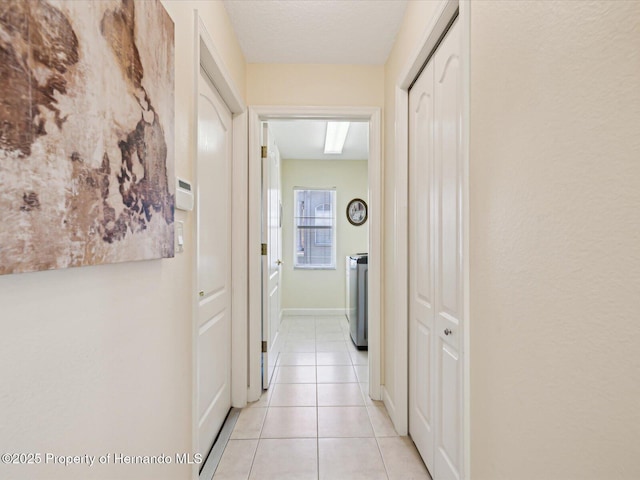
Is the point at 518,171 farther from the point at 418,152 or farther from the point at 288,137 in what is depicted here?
the point at 288,137

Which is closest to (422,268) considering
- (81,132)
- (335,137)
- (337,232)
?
(81,132)

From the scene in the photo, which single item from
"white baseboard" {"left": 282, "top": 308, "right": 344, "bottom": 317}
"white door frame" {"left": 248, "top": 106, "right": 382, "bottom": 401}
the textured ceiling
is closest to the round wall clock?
"white baseboard" {"left": 282, "top": 308, "right": 344, "bottom": 317}

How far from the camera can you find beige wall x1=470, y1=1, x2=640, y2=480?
594 millimetres

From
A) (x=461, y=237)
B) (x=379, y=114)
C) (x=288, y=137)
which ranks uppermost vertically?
(x=288, y=137)

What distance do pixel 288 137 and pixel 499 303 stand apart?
3.70 m

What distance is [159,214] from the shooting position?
1.07 m

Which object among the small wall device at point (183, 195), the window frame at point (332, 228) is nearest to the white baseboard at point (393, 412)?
the small wall device at point (183, 195)

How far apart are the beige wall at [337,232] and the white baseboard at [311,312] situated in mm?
47

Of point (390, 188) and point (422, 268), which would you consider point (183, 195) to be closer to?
point (422, 268)

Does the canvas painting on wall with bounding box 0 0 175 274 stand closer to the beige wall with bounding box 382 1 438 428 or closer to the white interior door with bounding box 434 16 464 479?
the white interior door with bounding box 434 16 464 479

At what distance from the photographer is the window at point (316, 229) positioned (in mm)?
5438

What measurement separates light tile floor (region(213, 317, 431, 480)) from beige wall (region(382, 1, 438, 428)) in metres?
0.27

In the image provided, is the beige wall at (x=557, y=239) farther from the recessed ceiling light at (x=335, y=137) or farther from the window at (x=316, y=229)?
the window at (x=316, y=229)

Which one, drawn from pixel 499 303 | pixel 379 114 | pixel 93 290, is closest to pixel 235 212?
pixel 379 114
